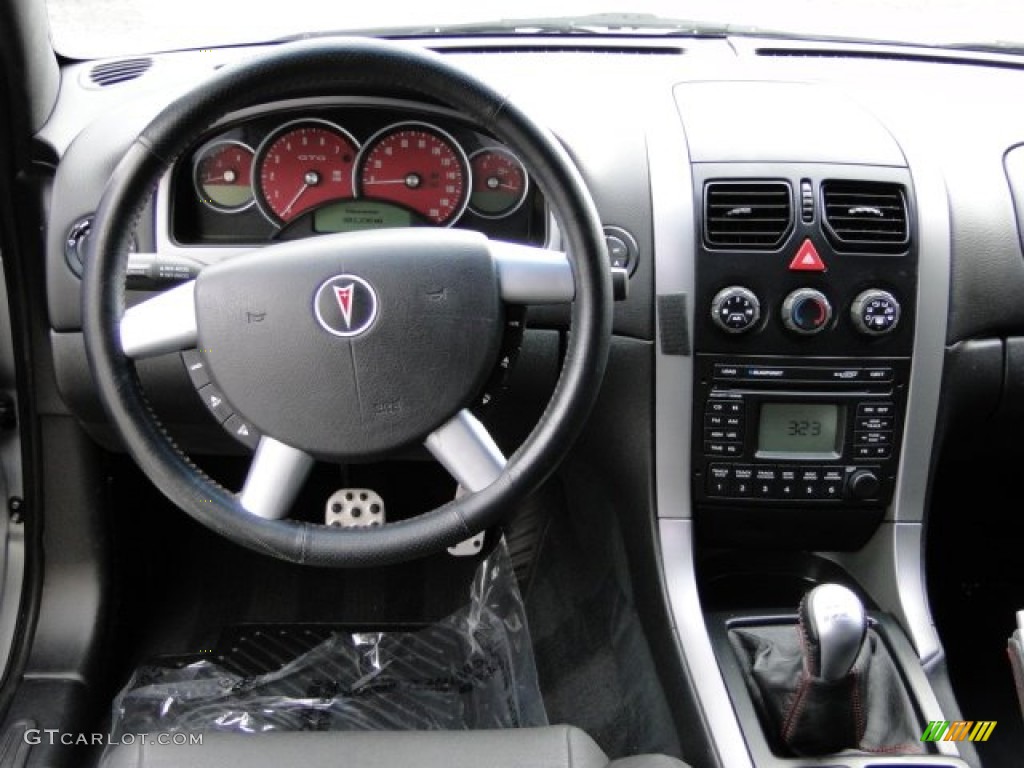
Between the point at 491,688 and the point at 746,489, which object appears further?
A: the point at 491,688

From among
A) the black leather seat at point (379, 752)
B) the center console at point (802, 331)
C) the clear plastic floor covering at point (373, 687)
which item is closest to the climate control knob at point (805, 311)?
the center console at point (802, 331)

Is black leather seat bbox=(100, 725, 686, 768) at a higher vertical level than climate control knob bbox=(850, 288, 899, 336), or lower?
lower

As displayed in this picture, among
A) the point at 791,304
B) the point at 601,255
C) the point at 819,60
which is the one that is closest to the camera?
the point at 601,255

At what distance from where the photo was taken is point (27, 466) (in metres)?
1.77

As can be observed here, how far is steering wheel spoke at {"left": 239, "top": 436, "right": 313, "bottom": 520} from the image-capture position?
3.90 ft

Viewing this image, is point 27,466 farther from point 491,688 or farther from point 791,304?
point 791,304

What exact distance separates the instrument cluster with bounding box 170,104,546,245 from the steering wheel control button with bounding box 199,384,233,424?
41cm

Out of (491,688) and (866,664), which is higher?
(866,664)

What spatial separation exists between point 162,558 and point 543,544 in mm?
798

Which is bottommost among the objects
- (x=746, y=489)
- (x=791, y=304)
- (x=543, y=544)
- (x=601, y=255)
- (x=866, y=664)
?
(x=543, y=544)

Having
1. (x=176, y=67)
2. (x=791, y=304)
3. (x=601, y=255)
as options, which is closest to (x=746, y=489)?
(x=791, y=304)

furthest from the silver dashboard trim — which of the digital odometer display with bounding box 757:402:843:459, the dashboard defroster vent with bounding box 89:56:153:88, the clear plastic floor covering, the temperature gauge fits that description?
the dashboard defroster vent with bounding box 89:56:153:88

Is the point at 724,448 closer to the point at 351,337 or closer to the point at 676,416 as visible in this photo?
the point at 676,416

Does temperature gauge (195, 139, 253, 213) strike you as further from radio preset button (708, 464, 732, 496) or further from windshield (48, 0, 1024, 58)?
radio preset button (708, 464, 732, 496)
